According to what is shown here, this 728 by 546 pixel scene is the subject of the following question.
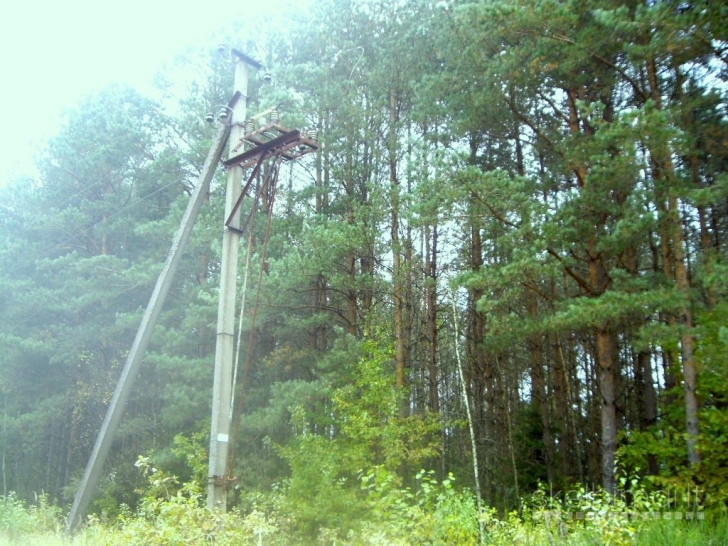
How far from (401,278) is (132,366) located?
23.3 feet

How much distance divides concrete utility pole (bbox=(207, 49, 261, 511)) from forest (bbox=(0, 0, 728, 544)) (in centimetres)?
45

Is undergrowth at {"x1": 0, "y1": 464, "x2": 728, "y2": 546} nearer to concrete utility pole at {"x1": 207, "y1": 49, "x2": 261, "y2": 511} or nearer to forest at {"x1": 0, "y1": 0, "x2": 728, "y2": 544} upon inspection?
A: forest at {"x1": 0, "y1": 0, "x2": 728, "y2": 544}

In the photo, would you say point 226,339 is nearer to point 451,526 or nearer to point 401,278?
point 451,526

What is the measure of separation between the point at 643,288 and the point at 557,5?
479 centimetres

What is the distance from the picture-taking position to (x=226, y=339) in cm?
857

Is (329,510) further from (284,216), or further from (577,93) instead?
(577,93)

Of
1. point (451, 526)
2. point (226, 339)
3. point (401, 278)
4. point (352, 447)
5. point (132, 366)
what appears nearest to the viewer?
point (451, 526)

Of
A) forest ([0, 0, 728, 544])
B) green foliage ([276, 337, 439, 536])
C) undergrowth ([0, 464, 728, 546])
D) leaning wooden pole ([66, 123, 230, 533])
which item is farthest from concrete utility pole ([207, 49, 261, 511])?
green foliage ([276, 337, 439, 536])

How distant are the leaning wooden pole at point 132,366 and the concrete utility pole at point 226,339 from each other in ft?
1.88

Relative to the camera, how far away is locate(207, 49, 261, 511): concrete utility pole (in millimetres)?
7965

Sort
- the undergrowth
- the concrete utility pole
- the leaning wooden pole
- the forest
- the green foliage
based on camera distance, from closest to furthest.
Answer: the undergrowth, the concrete utility pole, the leaning wooden pole, the forest, the green foliage

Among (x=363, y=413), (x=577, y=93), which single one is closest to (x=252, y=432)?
(x=363, y=413)

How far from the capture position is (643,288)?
10750mm

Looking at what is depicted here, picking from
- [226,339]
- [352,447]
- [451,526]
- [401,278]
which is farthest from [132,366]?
[401,278]
